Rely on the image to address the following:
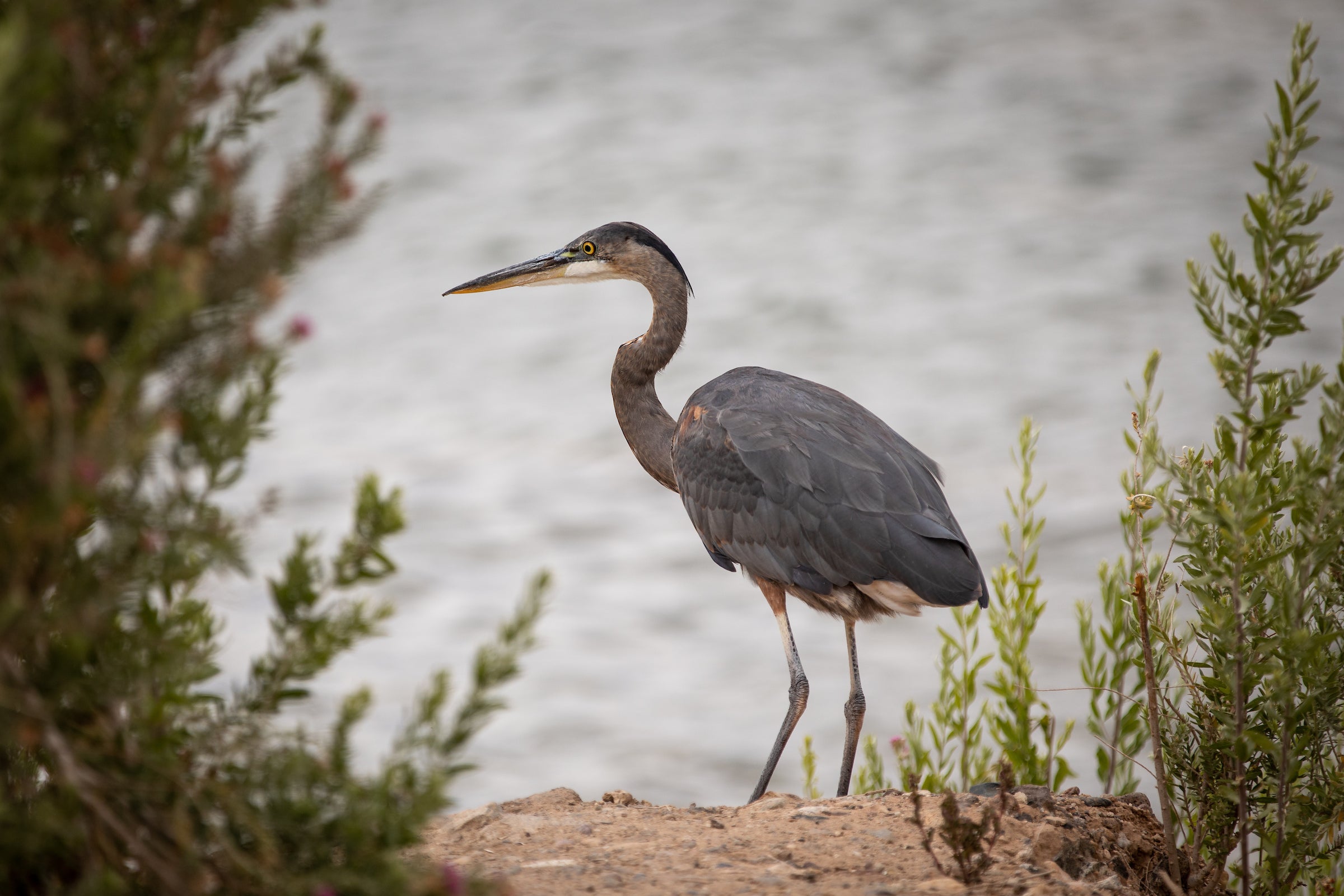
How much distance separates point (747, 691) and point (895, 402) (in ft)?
16.3

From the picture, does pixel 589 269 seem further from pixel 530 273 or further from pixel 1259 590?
pixel 1259 590

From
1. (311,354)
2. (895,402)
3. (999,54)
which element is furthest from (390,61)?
(895,402)

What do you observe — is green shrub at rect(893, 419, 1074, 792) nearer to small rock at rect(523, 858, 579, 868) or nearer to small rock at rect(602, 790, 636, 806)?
small rock at rect(602, 790, 636, 806)

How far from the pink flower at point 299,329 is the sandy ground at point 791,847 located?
5.05 feet

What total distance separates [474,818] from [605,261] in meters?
3.43

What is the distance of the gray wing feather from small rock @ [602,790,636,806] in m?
1.30

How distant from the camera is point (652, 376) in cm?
614

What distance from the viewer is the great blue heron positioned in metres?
4.54

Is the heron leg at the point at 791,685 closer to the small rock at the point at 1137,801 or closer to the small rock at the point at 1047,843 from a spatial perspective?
the small rock at the point at 1137,801

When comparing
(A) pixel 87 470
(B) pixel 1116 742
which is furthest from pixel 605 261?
(A) pixel 87 470

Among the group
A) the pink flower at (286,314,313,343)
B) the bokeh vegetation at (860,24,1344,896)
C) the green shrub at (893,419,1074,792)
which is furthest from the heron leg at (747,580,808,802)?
the pink flower at (286,314,313,343)

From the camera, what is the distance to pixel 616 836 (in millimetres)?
3414

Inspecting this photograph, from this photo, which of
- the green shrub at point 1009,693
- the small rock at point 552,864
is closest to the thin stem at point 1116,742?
the green shrub at point 1009,693

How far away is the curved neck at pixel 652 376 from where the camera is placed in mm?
6020
